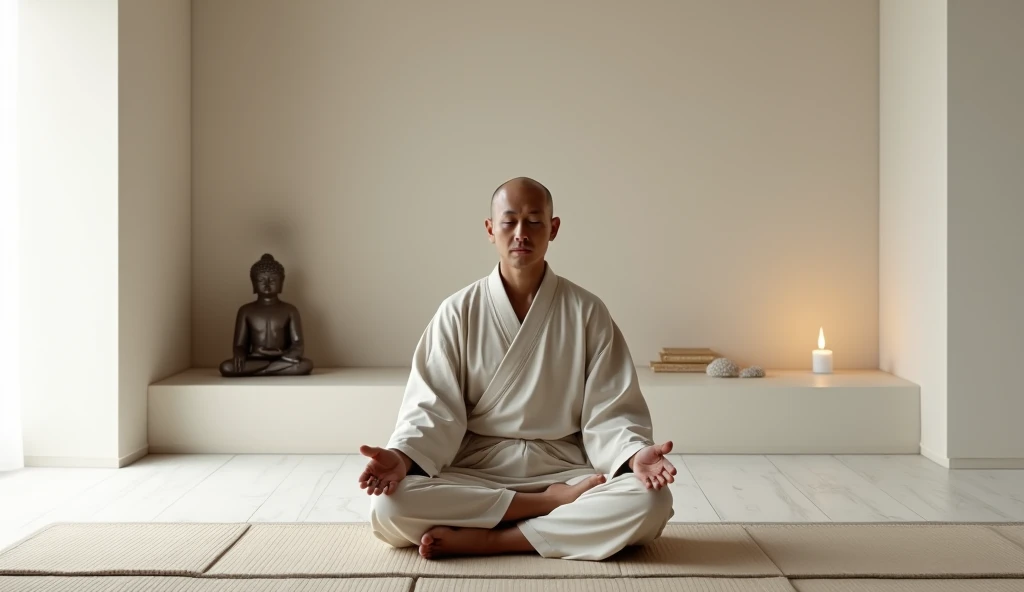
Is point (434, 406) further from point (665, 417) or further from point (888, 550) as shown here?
point (665, 417)

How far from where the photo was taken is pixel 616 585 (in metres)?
2.21

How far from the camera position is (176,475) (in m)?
3.59

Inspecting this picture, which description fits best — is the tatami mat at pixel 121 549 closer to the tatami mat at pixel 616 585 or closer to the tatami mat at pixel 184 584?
the tatami mat at pixel 184 584

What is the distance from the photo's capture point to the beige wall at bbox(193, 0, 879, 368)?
4.53m

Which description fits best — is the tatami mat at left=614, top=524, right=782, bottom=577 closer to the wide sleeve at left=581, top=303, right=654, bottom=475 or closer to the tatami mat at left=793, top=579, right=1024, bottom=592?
the tatami mat at left=793, top=579, right=1024, bottom=592

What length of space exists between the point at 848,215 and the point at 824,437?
1168 mm

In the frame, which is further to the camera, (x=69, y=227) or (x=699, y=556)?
(x=69, y=227)

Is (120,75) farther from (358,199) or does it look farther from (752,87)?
(752,87)

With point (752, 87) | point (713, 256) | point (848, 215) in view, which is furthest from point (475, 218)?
point (848, 215)

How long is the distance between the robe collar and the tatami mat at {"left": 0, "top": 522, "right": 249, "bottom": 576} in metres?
0.96

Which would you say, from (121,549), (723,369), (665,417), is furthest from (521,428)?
(723,369)

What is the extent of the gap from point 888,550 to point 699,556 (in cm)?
52

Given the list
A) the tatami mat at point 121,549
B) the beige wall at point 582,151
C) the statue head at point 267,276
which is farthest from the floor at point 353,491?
the beige wall at point 582,151

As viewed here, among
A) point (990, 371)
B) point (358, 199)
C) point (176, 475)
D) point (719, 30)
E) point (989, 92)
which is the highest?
point (719, 30)
